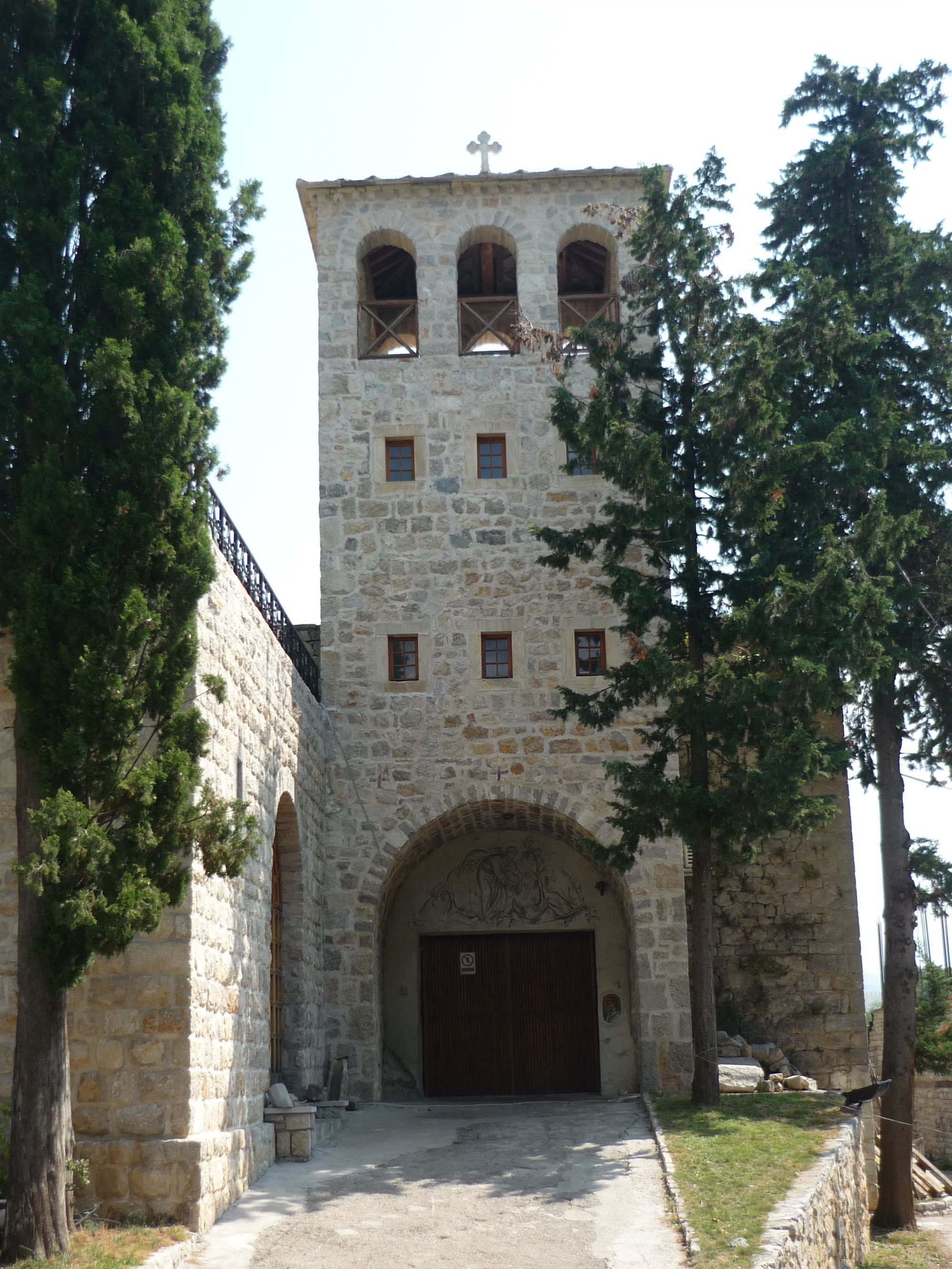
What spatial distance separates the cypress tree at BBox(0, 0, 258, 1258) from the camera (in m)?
5.79

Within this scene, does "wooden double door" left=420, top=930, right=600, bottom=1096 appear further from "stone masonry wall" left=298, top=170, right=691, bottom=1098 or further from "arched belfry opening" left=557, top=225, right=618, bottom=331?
"arched belfry opening" left=557, top=225, right=618, bottom=331

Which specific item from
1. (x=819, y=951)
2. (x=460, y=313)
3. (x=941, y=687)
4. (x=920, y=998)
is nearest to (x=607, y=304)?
(x=460, y=313)

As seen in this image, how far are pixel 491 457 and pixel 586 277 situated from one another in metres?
3.61

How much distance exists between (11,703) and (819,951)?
10.1 m

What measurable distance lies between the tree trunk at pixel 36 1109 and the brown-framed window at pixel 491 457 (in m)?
8.55

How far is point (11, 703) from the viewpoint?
710 cm

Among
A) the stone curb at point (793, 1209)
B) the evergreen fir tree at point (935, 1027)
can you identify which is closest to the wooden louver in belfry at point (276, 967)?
the stone curb at point (793, 1209)

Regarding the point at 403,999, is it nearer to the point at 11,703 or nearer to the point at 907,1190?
the point at 907,1190

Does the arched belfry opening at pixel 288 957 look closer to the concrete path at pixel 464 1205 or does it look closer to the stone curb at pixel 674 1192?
the concrete path at pixel 464 1205

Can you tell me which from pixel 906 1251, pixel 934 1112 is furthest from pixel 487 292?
pixel 934 1112

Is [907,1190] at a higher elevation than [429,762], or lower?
lower

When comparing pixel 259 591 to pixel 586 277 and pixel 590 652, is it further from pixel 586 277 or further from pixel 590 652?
pixel 586 277

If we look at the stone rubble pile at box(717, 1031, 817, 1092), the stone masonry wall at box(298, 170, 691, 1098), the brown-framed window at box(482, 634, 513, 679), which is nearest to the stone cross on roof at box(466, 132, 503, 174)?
the stone masonry wall at box(298, 170, 691, 1098)

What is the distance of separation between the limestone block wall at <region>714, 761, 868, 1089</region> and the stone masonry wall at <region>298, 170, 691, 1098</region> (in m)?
1.84
